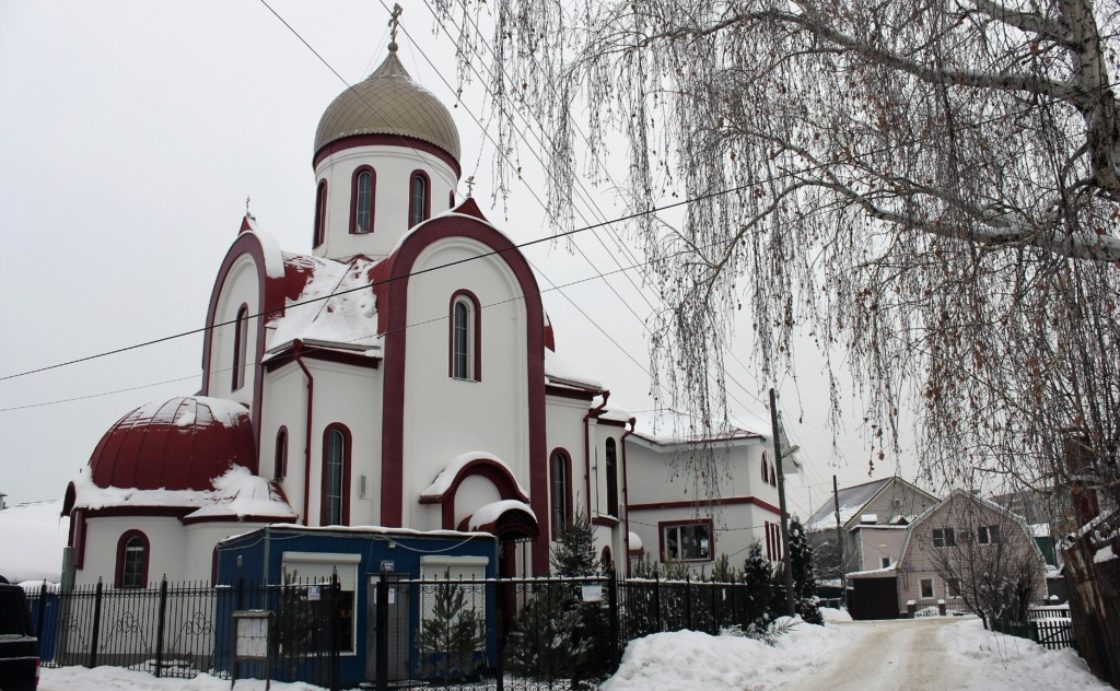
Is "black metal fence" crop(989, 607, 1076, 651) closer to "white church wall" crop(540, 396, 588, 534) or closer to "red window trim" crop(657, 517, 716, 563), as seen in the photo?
"red window trim" crop(657, 517, 716, 563)

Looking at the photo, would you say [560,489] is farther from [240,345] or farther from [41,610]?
[41,610]

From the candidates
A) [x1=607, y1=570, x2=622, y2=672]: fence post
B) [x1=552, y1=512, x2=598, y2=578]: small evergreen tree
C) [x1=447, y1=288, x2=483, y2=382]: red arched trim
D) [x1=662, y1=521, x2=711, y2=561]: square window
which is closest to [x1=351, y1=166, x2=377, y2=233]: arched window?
[x1=447, y1=288, x2=483, y2=382]: red arched trim

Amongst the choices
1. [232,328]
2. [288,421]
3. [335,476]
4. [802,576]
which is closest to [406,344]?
[288,421]

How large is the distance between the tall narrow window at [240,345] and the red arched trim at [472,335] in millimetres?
5180

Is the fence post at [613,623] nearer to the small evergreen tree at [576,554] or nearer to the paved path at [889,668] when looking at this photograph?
the paved path at [889,668]

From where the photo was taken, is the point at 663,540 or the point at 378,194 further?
the point at 663,540

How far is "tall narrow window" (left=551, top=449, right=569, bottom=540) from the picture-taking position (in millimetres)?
23312

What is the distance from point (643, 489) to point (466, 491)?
47.5 feet

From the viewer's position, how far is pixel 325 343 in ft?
65.3

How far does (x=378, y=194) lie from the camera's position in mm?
26094

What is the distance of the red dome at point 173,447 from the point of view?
2014 cm

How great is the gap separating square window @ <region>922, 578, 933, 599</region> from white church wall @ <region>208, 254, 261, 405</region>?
127 ft

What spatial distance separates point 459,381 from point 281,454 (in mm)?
4200

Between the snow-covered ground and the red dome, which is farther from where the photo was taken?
the red dome
